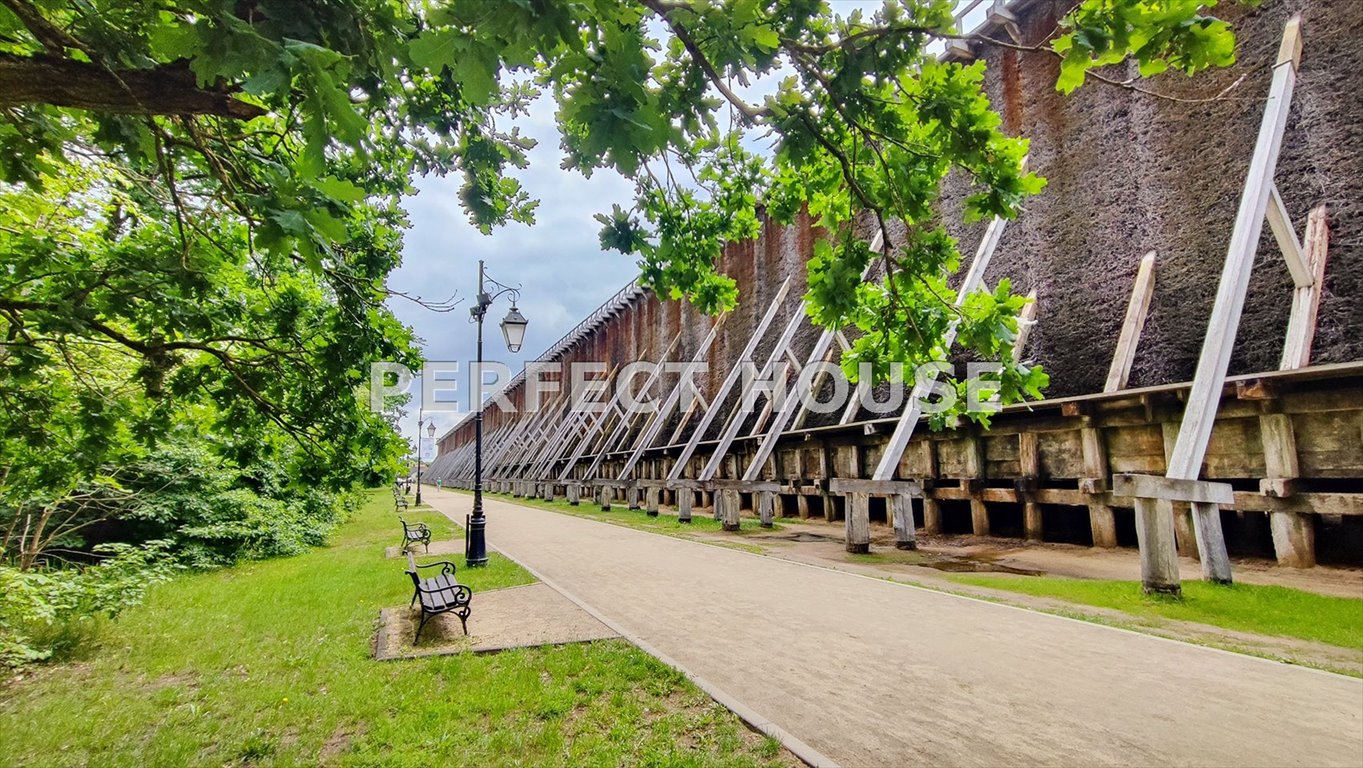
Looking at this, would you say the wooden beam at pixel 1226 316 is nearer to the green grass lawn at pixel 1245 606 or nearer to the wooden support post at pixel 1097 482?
the green grass lawn at pixel 1245 606

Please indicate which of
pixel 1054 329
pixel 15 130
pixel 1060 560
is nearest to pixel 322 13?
pixel 15 130

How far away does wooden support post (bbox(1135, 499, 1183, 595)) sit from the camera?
6.63 metres

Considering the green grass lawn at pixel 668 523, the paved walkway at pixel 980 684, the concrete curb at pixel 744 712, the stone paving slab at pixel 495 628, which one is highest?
the concrete curb at pixel 744 712

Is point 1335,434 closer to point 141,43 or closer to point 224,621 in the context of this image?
point 141,43

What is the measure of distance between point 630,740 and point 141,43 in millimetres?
4268

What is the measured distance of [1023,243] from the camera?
14633 millimetres

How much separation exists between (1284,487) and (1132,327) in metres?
4.56

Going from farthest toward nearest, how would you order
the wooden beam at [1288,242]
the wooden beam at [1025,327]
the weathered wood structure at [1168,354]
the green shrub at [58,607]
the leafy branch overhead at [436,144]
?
the wooden beam at [1025,327]
the wooden beam at [1288,242]
the weathered wood structure at [1168,354]
the green shrub at [58,607]
the leafy branch overhead at [436,144]

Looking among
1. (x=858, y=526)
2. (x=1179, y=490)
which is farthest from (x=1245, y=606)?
(x=858, y=526)

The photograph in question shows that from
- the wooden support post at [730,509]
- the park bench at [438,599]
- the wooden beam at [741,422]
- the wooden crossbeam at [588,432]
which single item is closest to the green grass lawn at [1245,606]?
the park bench at [438,599]

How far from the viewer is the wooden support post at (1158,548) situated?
21.7 feet

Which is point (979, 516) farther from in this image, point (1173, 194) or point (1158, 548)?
point (1173, 194)

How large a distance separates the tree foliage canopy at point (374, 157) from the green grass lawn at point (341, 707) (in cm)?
183

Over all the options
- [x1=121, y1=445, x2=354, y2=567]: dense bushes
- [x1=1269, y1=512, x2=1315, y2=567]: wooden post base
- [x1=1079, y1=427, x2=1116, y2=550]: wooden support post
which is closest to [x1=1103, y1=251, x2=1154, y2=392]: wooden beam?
[x1=1079, y1=427, x2=1116, y2=550]: wooden support post
